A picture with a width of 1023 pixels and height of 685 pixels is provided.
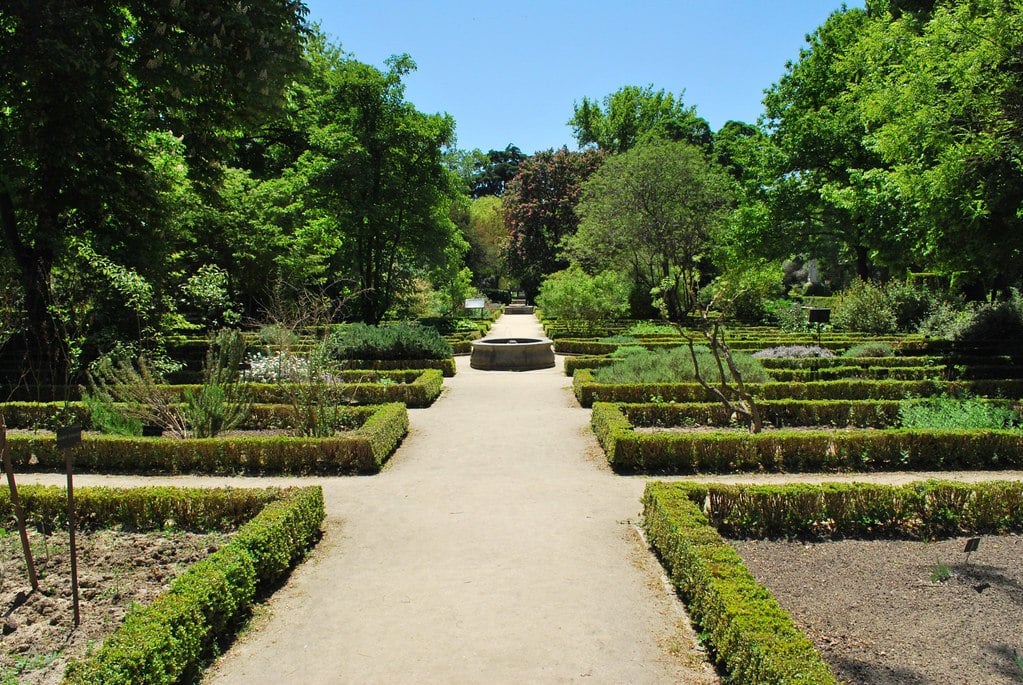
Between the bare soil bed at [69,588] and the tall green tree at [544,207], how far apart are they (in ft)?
121

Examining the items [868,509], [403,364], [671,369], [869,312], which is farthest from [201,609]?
[869,312]

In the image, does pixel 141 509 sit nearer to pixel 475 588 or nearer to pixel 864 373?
pixel 475 588

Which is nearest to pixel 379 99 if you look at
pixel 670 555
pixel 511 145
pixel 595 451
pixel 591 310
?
pixel 591 310

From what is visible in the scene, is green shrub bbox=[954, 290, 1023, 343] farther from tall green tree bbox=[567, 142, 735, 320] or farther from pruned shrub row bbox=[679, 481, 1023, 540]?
pruned shrub row bbox=[679, 481, 1023, 540]

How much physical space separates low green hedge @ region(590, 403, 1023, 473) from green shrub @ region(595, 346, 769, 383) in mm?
3784

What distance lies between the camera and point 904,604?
4770 mm

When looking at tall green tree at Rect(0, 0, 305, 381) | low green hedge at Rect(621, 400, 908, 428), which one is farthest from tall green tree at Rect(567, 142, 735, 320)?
tall green tree at Rect(0, 0, 305, 381)

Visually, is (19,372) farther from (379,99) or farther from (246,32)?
(379,99)

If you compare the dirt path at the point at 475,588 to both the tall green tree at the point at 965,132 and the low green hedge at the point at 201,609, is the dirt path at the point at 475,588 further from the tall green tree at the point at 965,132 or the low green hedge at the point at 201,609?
the tall green tree at the point at 965,132

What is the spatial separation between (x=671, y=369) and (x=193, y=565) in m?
9.87

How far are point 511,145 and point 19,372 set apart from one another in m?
73.0

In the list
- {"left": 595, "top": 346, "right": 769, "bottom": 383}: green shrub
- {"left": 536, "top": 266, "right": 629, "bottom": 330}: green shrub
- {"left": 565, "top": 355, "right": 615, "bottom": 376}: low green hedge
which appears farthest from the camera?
{"left": 536, "top": 266, "right": 629, "bottom": 330}: green shrub

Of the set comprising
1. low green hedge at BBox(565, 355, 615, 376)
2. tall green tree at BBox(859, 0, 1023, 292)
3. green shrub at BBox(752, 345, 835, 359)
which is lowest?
low green hedge at BBox(565, 355, 615, 376)

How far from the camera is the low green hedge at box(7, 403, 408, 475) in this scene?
8773 millimetres
